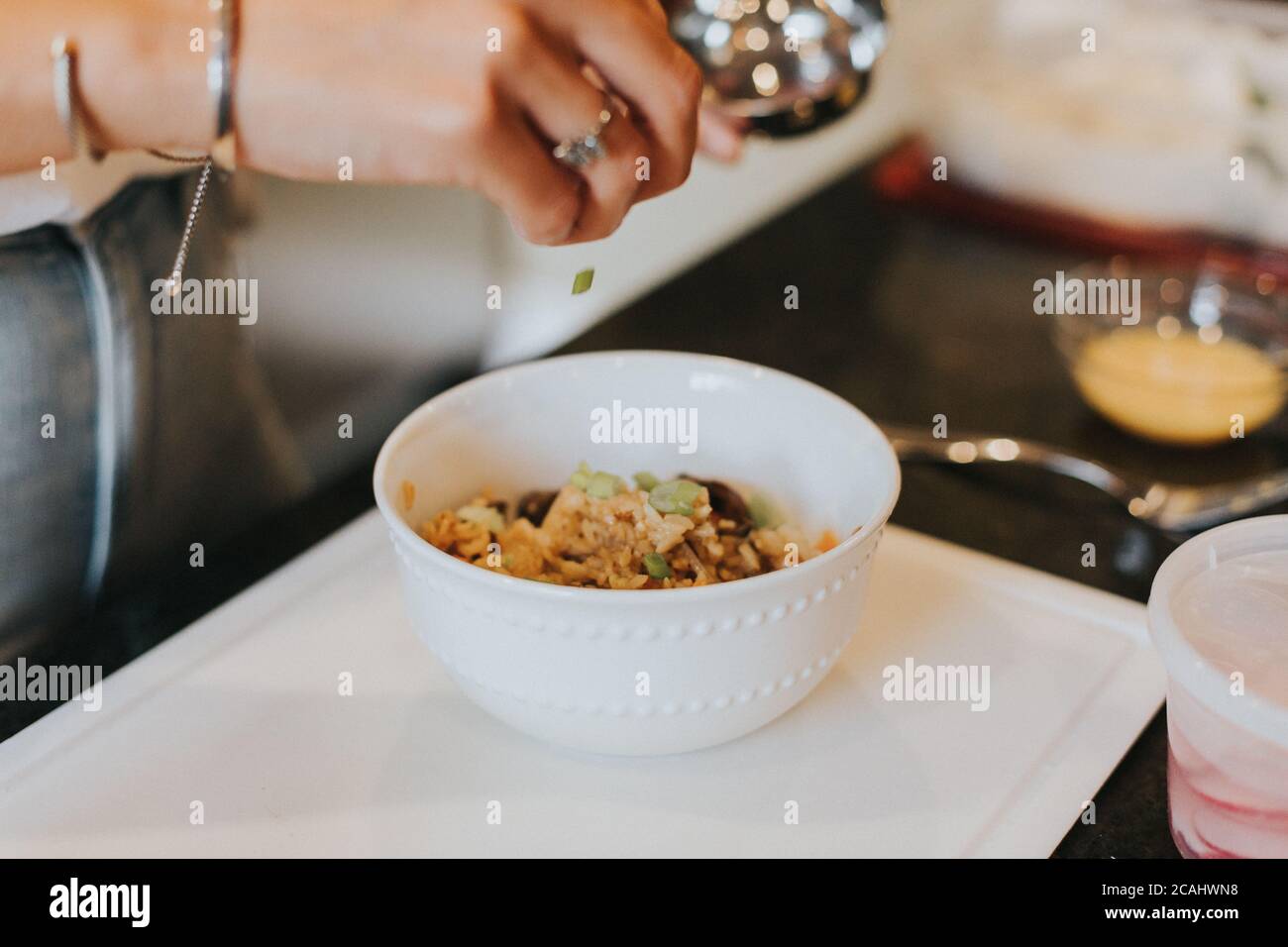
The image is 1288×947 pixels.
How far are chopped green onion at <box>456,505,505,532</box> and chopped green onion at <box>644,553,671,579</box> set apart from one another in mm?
118

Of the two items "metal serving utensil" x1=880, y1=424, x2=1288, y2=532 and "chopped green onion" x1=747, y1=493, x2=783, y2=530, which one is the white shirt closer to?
"chopped green onion" x1=747, y1=493, x2=783, y2=530

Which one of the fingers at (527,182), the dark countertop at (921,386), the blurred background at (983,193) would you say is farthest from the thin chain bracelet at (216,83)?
the blurred background at (983,193)

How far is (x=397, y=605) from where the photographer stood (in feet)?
2.81

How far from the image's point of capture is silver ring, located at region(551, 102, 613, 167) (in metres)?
0.64

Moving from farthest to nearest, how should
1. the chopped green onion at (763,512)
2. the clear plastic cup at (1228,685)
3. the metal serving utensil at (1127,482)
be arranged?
the metal serving utensil at (1127,482) < the chopped green onion at (763,512) < the clear plastic cup at (1228,685)

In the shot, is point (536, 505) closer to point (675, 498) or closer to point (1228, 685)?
point (675, 498)

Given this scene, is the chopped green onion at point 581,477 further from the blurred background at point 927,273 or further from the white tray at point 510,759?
the blurred background at point 927,273

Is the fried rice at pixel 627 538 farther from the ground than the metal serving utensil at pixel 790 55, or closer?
closer

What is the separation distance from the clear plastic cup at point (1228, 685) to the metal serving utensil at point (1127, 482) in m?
0.31

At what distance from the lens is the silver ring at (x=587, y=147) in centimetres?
64

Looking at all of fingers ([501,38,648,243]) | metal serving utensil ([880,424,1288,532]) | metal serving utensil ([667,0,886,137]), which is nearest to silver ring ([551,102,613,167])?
fingers ([501,38,648,243])

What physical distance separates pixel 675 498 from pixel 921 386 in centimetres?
54
